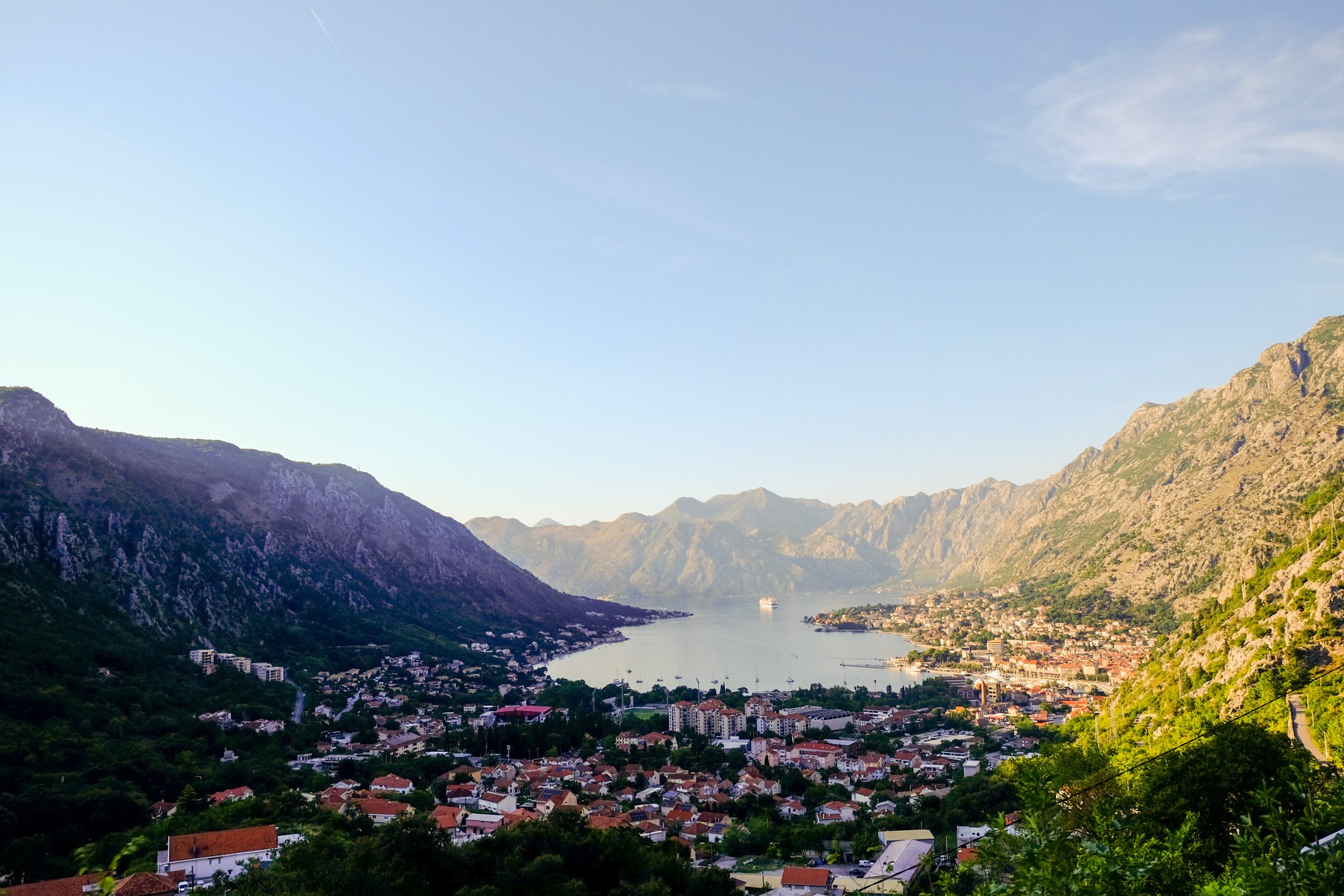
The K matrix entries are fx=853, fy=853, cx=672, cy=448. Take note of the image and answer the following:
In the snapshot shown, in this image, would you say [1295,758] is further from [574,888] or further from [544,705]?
[544,705]

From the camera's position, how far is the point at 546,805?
27.7m

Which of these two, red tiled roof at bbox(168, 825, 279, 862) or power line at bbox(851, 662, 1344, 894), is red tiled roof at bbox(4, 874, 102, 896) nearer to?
red tiled roof at bbox(168, 825, 279, 862)

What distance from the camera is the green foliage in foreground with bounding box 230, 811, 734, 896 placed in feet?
44.2

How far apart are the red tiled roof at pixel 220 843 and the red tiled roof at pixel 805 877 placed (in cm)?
1177

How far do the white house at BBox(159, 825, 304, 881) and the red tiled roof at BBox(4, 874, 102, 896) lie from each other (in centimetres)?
146

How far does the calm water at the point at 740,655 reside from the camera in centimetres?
6512

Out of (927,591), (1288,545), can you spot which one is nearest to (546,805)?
(1288,545)

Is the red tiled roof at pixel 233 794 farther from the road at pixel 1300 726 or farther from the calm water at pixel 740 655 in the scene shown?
the calm water at pixel 740 655

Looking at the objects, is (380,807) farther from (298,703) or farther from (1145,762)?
(298,703)

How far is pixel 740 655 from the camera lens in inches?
3140

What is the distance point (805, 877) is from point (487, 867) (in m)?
7.65

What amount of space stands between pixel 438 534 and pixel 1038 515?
94.0m

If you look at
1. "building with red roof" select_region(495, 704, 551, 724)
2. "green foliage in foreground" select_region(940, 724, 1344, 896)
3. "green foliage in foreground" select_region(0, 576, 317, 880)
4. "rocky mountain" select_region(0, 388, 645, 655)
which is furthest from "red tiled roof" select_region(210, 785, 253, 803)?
"green foliage in foreground" select_region(940, 724, 1344, 896)

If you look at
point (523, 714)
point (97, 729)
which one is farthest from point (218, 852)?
point (523, 714)
